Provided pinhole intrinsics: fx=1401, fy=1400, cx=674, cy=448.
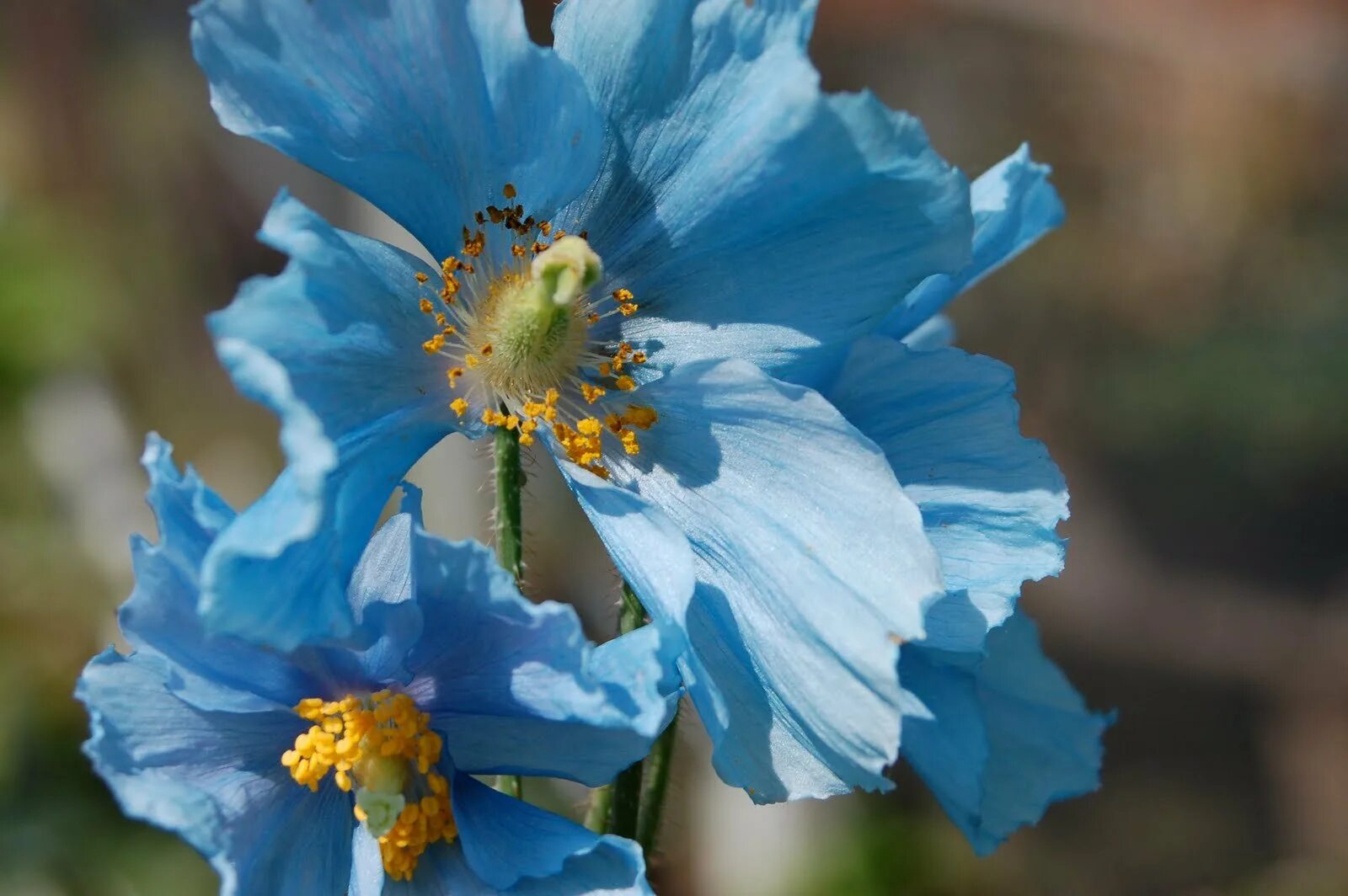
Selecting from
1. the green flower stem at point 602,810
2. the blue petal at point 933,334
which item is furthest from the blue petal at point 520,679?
the blue petal at point 933,334

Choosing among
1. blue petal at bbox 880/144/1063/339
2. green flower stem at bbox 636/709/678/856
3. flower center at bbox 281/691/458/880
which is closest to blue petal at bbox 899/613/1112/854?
green flower stem at bbox 636/709/678/856

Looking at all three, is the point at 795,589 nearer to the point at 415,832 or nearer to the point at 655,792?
the point at 655,792

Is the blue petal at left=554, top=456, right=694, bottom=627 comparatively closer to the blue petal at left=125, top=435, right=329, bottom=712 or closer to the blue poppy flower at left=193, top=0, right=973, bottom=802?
the blue poppy flower at left=193, top=0, right=973, bottom=802

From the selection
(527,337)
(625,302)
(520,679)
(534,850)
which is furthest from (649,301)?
A: (534,850)

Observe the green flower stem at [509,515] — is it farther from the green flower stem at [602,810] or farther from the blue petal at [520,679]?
the green flower stem at [602,810]

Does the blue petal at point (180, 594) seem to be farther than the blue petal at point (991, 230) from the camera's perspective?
No

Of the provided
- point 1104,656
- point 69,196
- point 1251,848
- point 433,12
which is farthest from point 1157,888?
point 69,196
